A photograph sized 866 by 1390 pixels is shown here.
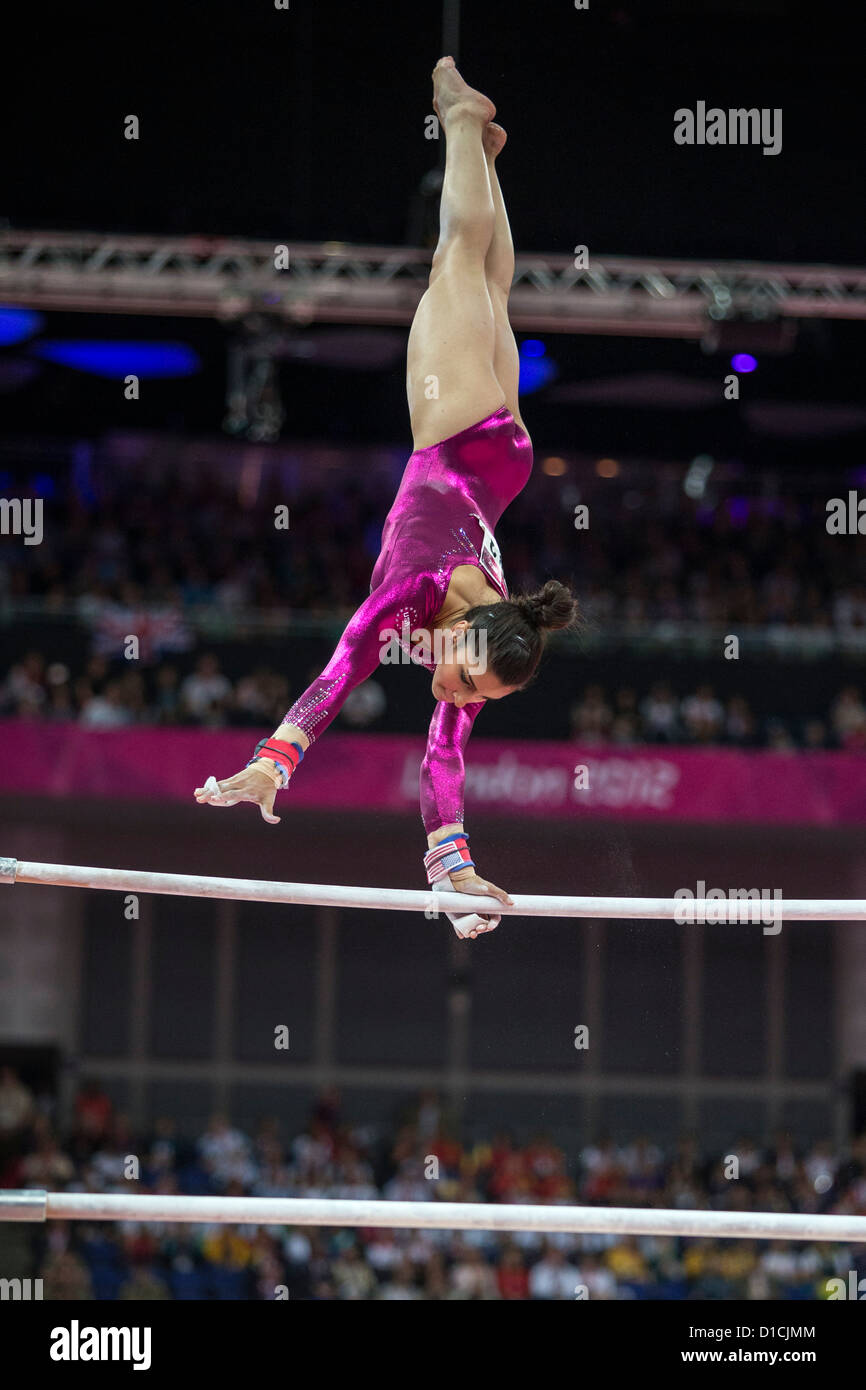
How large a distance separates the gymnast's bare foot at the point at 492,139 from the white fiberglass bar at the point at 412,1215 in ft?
10.4

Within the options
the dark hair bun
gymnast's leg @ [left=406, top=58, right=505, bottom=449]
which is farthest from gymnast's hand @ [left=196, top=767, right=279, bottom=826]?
gymnast's leg @ [left=406, top=58, right=505, bottom=449]

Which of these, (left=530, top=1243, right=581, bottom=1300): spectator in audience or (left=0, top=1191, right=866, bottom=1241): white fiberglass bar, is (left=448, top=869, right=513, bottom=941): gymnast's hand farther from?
(left=530, top=1243, right=581, bottom=1300): spectator in audience

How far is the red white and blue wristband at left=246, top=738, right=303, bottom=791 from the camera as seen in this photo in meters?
4.14

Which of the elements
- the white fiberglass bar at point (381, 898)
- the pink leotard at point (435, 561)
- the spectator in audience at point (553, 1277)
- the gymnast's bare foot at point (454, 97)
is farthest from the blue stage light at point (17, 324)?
the white fiberglass bar at point (381, 898)

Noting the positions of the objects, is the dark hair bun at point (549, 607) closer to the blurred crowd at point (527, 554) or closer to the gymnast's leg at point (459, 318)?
the gymnast's leg at point (459, 318)

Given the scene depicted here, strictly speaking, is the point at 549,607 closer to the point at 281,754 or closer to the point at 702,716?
the point at 281,754

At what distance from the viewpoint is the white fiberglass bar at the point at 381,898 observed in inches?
167

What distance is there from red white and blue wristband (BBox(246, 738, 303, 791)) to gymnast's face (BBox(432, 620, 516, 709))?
453 mm

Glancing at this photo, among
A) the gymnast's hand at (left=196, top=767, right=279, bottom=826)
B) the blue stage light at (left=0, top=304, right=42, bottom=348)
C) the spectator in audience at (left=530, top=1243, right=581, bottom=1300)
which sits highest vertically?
the blue stage light at (left=0, top=304, right=42, bottom=348)

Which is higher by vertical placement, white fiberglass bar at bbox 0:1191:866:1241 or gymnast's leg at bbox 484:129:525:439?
gymnast's leg at bbox 484:129:525:439

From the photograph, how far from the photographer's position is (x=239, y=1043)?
1152cm

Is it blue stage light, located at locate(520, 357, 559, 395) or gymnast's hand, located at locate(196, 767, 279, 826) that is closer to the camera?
gymnast's hand, located at locate(196, 767, 279, 826)
